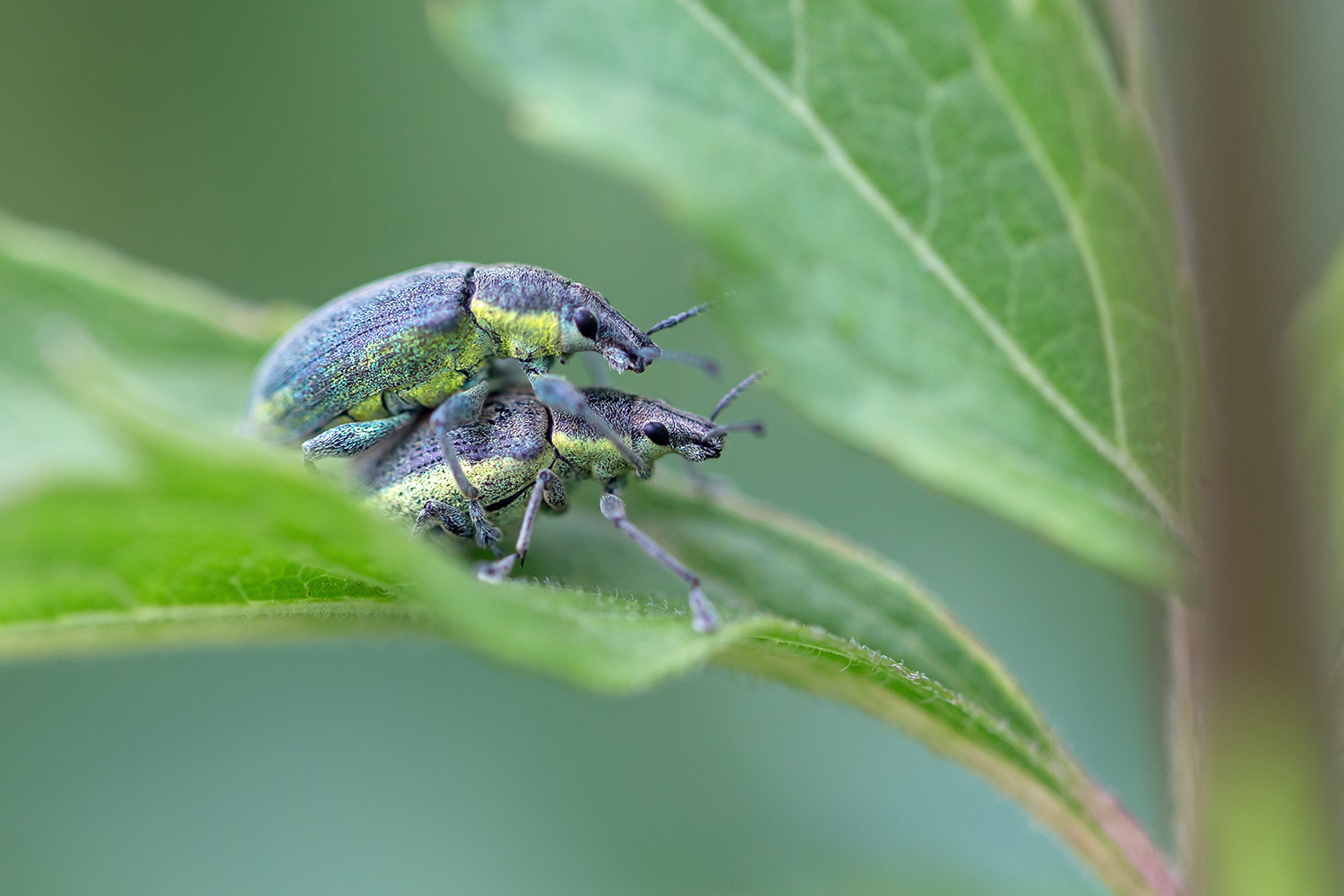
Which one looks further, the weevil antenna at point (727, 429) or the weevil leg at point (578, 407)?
the weevil antenna at point (727, 429)

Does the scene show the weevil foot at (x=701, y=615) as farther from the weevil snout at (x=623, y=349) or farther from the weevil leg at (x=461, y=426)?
the weevil snout at (x=623, y=349)

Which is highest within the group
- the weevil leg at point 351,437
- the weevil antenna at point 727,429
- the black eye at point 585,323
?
the black eye at point 585,323

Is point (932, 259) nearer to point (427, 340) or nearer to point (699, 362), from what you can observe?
point (699, 362)

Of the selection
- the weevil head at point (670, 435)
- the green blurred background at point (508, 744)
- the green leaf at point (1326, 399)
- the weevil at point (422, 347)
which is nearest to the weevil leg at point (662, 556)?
the weevil head at point (670, 435)

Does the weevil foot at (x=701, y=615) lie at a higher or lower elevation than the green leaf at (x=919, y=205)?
lower

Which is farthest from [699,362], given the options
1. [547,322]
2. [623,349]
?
[547,322]

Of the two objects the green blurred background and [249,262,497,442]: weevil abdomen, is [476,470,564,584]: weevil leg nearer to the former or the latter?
[249,262,497,442]: weevil abdomen

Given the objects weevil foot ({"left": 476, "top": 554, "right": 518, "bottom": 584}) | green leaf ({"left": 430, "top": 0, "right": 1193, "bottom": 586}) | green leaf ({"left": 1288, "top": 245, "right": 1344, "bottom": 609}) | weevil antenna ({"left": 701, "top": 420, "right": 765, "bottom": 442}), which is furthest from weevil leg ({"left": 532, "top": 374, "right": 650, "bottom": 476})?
green leaf ({"left": 1288, "top": 245, "right": 1344, "bottom": 609})
